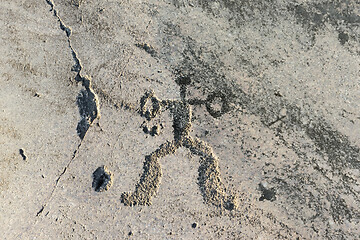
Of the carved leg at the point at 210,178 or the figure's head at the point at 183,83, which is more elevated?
the figure's head at the point at 183,83

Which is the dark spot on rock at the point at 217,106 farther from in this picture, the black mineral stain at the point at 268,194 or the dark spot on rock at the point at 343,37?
the dark spot on rock at the point at 343,37

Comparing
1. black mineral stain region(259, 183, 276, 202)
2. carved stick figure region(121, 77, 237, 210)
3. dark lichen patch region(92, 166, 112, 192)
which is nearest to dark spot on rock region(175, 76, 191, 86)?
carved stick figure region(121, 77, 237, 210)

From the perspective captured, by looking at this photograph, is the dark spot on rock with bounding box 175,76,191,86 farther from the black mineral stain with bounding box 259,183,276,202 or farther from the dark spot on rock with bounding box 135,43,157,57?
the black mineral stain with bounding box 259,183,276,202

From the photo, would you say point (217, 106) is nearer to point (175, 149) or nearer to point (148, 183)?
point (175, 149)

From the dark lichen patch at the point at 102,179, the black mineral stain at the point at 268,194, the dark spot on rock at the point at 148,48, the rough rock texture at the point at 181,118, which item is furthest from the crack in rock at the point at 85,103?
the black mineral stain at the point at 268,194

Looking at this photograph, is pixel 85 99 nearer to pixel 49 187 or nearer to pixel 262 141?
pixel 49 187

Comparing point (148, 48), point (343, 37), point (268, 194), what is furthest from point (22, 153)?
point (343, 37)
